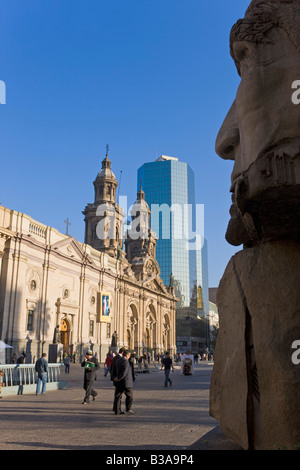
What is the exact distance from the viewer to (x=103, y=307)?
3997 centimetres

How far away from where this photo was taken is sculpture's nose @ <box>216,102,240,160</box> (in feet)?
13.4

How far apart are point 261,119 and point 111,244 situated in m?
51.0

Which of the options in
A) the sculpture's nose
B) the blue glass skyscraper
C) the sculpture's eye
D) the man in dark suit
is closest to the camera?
the sculpture's eye

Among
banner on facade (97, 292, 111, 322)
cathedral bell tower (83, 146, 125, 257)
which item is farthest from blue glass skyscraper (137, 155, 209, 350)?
banner on facade (97, 292, 111, 322)

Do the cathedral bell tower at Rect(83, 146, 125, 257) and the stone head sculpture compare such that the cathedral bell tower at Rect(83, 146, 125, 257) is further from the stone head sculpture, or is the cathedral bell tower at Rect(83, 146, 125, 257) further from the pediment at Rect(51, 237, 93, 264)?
the stone head sculpture

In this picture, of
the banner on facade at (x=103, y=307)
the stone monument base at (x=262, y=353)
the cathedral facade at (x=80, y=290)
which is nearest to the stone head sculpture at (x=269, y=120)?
the stone monument base at (x=262, y=353)

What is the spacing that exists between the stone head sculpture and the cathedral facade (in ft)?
85.8

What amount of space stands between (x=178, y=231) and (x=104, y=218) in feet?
144

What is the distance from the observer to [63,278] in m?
34.8

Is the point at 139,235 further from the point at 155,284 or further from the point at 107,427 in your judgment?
the point at 107,427

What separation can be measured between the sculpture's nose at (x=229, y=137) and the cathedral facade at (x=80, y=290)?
25.4 meters

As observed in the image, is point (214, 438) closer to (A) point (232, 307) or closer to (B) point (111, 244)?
(A) point (232, 307)

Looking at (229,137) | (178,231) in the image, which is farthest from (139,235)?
(229,137)
